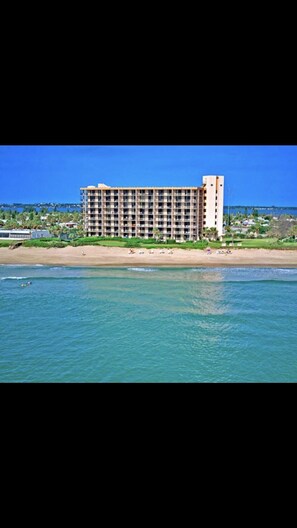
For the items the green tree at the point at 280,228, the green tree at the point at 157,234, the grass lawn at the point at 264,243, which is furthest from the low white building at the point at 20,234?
the green tree at the point at 280,228

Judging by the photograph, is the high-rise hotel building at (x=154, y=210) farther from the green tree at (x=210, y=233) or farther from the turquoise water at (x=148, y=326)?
the turquoise water at (x=148, y=326)

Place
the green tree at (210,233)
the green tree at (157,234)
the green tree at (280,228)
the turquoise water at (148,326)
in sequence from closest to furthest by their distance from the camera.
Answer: the turquoise water at (148,326) < the green tree at (210,233) < the green tree at (157,234) < the green tree at (280,228)

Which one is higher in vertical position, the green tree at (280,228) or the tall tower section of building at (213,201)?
the tall tower section of building at (213,201)

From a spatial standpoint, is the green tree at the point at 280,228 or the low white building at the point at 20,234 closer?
the low white building at the point at 20,234

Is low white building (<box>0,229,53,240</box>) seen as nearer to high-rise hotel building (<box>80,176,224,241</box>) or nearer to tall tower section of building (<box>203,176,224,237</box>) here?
high-rise hotel building (<box>80,176,224,241</box>)

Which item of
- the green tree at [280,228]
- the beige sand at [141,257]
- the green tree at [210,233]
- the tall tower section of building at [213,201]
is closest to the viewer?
the beige sand at [141,257]

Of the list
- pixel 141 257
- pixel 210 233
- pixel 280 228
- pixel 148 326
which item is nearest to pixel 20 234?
pixel 141 257

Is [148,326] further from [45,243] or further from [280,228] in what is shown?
[280,228]

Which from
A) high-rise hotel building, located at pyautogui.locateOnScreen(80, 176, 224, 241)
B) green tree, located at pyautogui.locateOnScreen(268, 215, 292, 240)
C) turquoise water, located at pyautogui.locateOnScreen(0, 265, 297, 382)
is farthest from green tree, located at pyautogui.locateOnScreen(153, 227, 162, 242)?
green tree, located at pyautogui.locateOnScreen(268, 215, 292, 240)
